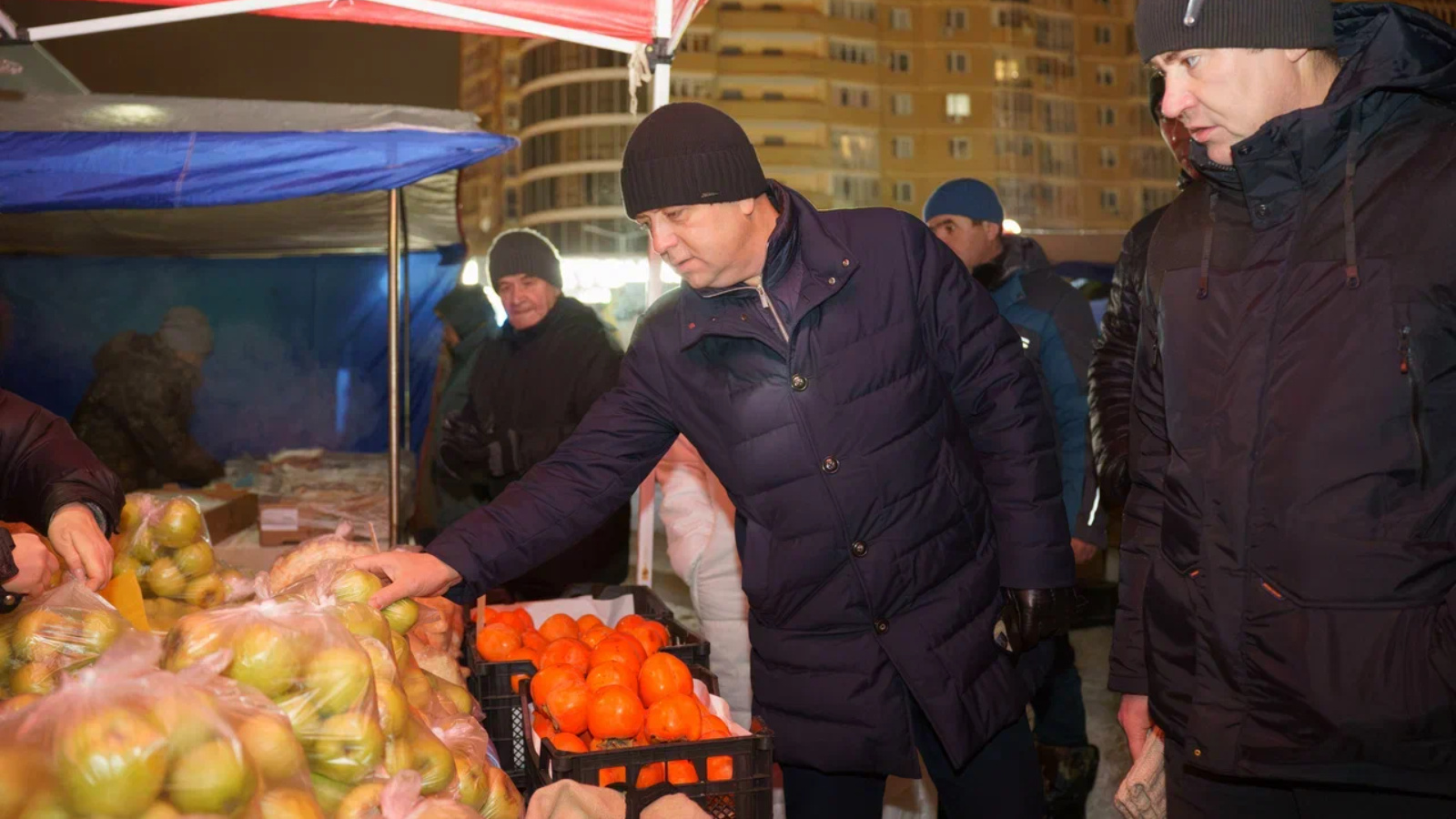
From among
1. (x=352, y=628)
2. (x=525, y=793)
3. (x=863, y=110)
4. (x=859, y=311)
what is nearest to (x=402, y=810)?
(x=352, y=628)

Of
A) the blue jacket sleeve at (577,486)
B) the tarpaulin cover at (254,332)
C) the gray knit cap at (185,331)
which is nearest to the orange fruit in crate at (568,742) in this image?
the blue jacket sleeve at (577,486)

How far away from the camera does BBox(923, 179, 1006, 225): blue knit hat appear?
426 centimetres

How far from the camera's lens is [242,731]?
1.37 metres

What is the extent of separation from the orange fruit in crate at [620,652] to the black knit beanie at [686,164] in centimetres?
95

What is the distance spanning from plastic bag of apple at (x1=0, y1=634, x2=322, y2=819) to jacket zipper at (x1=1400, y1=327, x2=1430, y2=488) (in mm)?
1482

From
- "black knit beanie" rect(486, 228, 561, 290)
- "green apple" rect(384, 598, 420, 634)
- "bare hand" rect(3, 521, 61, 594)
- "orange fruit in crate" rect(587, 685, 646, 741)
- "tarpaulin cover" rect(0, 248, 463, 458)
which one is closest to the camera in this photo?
"bare hand" rect(3, 521, 61, 594)

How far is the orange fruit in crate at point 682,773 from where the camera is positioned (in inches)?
84.0

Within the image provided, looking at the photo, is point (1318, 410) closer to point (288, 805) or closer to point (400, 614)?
point (288, 805)

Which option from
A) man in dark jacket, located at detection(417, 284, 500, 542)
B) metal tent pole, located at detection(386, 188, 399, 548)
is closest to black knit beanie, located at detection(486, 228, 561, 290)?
man in dark jacket, located at detection(417, 284, 500, 542)

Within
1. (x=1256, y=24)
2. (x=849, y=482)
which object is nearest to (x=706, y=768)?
(x=849, y=482)

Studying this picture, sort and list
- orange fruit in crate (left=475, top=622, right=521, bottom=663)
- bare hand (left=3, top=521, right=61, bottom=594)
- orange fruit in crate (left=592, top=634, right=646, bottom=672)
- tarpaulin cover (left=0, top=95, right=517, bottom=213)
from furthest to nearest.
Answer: tarpaulin cover (left=0, top=95, right=517, bottom=213) → orange fruit in crate (left=475, top=622, right=521, bottom=663) → orange fruit in crate (left=592, top=634, right=646, bottom=672) → bare hand (left=3, top=521, right=61, bottom=594)

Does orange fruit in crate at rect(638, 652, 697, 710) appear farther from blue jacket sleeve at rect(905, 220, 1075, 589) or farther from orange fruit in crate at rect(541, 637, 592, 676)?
blue jacket sleeve at rect(905, 220, 1075, 589)

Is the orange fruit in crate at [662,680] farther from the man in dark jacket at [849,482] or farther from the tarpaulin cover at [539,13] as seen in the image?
the tarpaulin cover at [539,13]

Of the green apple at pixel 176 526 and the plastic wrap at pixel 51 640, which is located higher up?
the green apple at pixel 176 526
